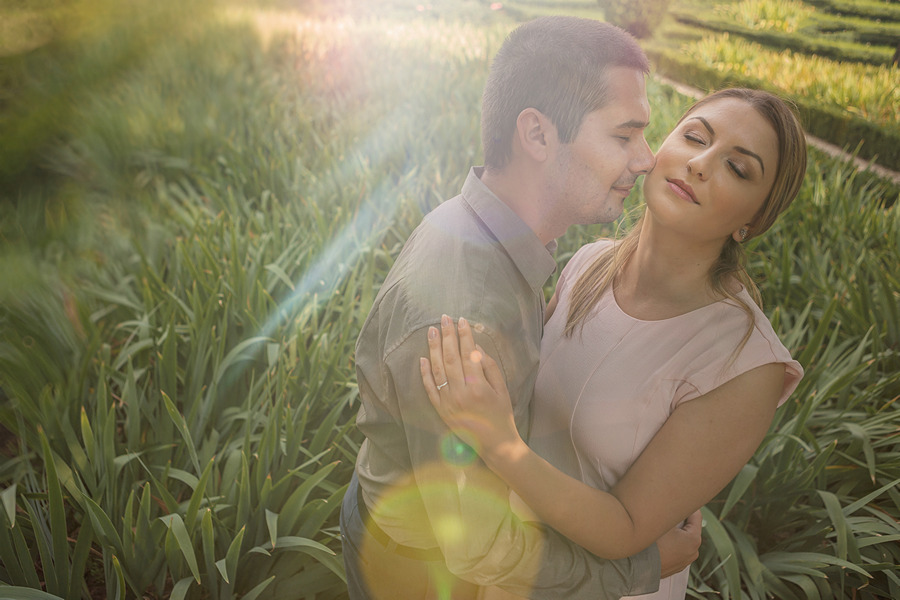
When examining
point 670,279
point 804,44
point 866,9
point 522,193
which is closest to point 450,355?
point 522,193

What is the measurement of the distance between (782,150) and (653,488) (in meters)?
0.94

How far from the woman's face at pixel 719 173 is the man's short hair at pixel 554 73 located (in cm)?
28

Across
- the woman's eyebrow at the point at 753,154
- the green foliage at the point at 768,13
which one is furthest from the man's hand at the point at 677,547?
the green foliage at the point at 768,13

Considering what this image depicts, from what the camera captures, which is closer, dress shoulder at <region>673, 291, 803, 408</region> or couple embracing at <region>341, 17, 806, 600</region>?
couple embracing at <region>341, 17, 806, 600</region>

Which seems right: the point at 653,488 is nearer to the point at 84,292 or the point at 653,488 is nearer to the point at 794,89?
the point at 84,292

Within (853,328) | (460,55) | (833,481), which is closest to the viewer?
(833,481)

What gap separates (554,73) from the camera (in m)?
1.39

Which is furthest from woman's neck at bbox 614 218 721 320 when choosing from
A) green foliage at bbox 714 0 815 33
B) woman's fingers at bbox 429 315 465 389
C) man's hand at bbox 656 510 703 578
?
green foliage at bbox 714 0 815 33

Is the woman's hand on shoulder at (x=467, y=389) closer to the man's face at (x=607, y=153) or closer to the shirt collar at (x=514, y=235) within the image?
the shirt collar at (x=514, y=235)

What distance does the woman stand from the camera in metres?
1.23

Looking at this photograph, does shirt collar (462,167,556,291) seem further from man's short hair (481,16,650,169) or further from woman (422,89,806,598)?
woman (422,89,806,598)

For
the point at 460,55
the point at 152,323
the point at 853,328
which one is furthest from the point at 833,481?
the point at 460,55

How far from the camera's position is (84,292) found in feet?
9.27

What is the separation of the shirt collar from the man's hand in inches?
28.9
